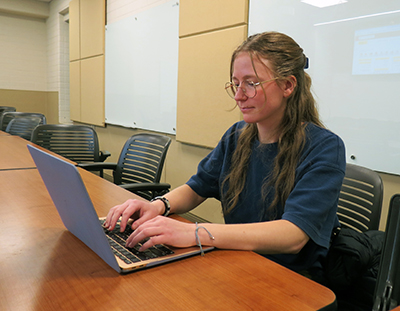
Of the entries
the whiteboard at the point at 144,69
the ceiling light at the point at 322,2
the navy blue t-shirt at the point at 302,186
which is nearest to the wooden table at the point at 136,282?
the navy blue t-shirt at the point at 302,186

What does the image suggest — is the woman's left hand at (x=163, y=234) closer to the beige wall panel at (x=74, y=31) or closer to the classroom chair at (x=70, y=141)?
the classroom chair at (x=70, y=141)

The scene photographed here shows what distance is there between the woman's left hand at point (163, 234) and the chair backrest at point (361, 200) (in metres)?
0.72

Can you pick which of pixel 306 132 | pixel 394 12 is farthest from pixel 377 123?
pixel 306 132

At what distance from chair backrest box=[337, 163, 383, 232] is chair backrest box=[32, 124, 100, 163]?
1943mm

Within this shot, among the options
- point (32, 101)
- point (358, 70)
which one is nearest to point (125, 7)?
point (358, 70)

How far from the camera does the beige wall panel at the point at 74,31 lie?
18.4 feet

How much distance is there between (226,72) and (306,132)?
1.79 metres

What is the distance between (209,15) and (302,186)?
2.31m

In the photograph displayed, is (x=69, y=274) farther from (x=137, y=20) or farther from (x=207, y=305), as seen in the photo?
(x=137, y=20)

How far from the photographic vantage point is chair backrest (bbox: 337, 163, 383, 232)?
1225 mm

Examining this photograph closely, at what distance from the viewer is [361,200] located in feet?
4.17

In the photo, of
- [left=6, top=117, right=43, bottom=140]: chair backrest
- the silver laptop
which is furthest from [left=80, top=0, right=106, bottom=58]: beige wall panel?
the silver laptop

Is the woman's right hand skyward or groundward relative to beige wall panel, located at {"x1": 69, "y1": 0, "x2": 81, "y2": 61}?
groundward

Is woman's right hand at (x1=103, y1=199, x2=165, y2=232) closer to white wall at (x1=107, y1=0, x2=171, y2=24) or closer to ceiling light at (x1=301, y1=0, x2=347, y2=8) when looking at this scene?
ceiling light at (x1=301, y1=0, x2=347, y2=8)
